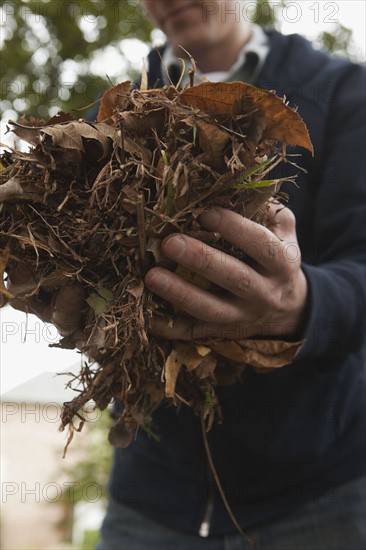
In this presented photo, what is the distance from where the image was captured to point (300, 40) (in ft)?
5.47

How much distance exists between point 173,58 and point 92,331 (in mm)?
1123

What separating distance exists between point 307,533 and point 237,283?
2.11 feet

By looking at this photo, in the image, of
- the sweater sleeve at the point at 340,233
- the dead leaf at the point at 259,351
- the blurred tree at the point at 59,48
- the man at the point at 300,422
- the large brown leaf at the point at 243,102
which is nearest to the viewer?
the large brown leaf at the point at 243,102

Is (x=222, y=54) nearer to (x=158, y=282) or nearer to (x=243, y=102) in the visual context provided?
(x=243, y=102)

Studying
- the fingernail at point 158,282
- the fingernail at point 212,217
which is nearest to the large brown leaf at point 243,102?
the fingernail at point 212,217

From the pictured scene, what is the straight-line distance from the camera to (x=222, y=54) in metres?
1.71

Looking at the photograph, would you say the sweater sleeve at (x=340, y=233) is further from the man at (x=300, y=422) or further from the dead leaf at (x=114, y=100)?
the dead leaf at (x=114, y=100)

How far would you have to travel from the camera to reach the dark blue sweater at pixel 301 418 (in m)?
1.34

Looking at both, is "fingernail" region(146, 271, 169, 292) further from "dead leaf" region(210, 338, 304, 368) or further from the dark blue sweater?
the dark blue sweater

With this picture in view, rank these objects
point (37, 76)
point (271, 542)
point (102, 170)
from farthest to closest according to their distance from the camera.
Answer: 1. point (37, 76)
2. point (271, 542)
3. point (102, 170)

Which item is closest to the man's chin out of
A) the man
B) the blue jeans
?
the man

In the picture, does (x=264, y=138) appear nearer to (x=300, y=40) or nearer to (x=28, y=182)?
(x=28, y=182)

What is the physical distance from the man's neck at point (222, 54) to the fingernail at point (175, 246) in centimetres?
96

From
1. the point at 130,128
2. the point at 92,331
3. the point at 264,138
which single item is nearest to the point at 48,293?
the point at 92,331
